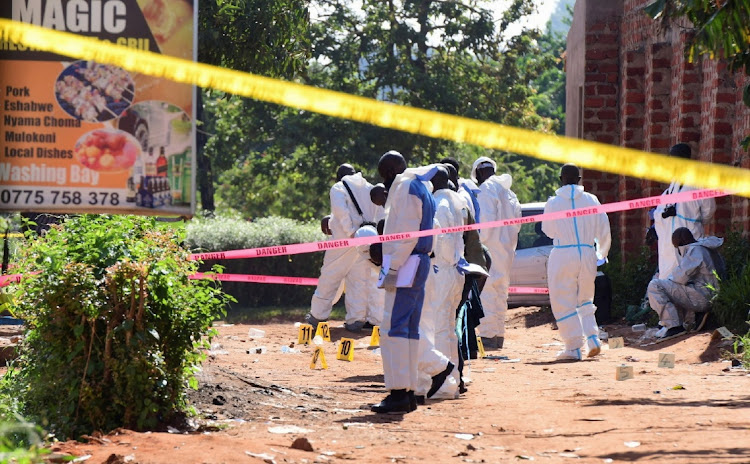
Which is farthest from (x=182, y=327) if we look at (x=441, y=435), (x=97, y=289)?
(x=441, y=435)

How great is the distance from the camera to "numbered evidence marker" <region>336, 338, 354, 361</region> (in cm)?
1352

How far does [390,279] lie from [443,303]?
1169mm

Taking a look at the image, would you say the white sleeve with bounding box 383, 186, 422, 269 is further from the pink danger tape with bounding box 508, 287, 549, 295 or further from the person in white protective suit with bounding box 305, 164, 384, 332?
the pink danger tape with bounding box 508, 287, 549, 295

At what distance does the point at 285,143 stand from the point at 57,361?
77.7 feet

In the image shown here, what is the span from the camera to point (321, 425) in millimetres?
8914

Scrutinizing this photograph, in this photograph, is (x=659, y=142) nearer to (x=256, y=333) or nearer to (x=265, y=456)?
(x=256, y=333)

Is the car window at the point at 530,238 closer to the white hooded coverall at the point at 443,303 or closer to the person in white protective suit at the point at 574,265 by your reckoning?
the person in white protective suit at the point at 574,265

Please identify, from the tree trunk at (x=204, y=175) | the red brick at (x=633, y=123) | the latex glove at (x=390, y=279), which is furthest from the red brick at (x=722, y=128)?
the tree trunk at (x=204, y=175)

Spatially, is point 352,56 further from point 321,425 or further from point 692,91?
point 321,425

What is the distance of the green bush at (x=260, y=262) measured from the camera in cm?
2317

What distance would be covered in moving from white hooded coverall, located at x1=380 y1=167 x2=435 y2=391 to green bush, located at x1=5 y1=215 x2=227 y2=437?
1.65 meters

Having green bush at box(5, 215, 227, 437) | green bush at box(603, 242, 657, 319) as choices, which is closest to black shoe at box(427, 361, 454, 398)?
green bush at box(5, 215, 227, 437)

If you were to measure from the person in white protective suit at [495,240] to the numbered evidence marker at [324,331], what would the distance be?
5.99 feet

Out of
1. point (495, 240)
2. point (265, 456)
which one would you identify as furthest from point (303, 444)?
point (495, 240)
